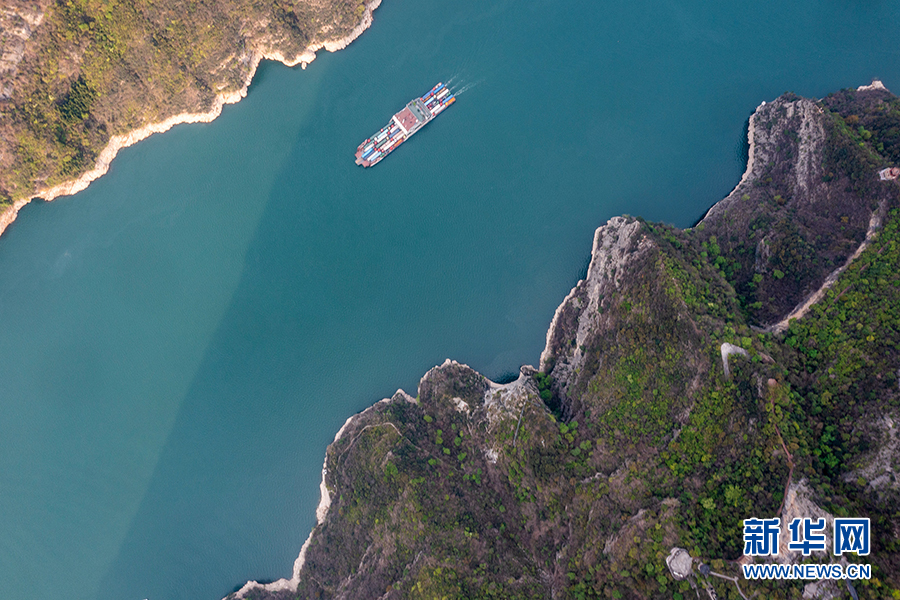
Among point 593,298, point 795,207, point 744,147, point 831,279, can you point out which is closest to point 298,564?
point 593,298

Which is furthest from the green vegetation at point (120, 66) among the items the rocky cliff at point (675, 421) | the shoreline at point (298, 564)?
the shoreline at point (298, 564)

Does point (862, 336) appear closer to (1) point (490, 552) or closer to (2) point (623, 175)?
(2) point (623, 175)

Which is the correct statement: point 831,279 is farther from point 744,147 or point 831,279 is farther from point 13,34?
point 13,34

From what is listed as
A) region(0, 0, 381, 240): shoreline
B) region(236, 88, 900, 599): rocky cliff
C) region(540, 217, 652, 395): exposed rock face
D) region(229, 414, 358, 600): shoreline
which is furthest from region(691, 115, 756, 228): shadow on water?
region(229, 414, 358, 600): shoreline

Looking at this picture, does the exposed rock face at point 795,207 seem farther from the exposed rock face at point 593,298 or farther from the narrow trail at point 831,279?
the exposed rock face at point 593,298

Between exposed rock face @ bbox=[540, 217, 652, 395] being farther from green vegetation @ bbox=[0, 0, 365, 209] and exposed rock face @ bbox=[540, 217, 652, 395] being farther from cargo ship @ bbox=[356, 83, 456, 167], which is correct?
green vegetation @ bbox=[0, 0, 365, 209]

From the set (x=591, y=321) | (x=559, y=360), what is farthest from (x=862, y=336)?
(x=559, y=360)
